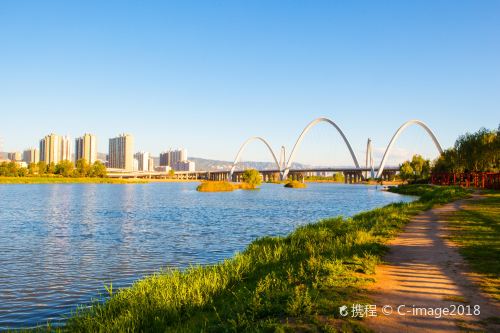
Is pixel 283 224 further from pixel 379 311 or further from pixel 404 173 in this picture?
pixel 404 173

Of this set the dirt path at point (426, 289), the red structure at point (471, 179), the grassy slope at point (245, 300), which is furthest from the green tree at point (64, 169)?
the dirt path at point (426, 289)

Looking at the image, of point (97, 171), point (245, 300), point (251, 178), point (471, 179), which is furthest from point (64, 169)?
point (245, 300)

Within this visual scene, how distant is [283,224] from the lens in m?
36.9

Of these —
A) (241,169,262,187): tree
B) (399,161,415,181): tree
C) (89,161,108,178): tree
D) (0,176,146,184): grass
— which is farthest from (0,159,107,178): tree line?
(399,161,415,181): tree

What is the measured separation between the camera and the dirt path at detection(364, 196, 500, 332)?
26.5 ft

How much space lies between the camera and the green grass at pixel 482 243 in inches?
454

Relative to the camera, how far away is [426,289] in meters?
10.5

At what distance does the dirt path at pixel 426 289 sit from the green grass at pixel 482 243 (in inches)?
14.7

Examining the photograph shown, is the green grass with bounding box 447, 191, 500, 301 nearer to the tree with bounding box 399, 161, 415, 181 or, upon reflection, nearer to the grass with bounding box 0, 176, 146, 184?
the tree with bounding box 399, 161, 415, 181

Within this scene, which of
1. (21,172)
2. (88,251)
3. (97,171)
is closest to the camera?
(88,251)

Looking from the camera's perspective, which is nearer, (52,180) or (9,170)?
(52,180)

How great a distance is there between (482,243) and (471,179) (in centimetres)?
9005

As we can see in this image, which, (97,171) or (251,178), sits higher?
(97,171)

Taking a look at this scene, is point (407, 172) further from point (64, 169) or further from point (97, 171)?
point (64, 169)
